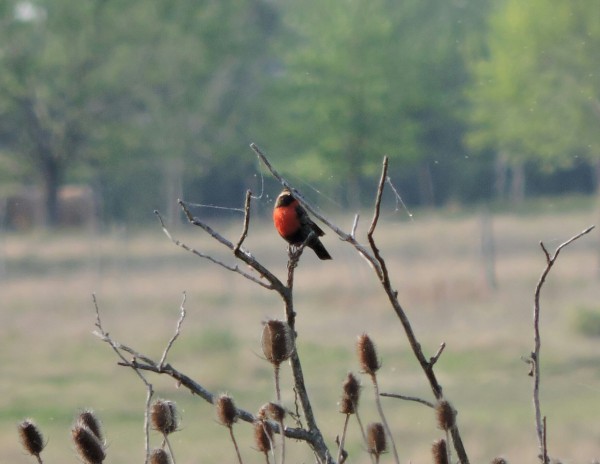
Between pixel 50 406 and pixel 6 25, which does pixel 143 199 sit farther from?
pixel 50 406

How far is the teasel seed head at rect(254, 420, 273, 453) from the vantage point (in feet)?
4.04

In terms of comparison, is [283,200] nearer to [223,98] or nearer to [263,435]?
[263,435]

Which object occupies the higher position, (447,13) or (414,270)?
(447,13)

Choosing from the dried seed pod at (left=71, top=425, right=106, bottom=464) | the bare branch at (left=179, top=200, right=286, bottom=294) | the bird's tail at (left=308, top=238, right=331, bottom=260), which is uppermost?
the bird's tail at (left=308, top=238, right=331, bottom=260)

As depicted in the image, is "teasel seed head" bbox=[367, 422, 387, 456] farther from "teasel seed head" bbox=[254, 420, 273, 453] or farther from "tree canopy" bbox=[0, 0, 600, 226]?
"tree canopy" bbox=[0, 0, 600, 226]

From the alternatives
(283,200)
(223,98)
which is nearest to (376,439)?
(283,200)

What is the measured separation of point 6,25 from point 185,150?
5.49 meters

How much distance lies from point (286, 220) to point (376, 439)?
2.48ft

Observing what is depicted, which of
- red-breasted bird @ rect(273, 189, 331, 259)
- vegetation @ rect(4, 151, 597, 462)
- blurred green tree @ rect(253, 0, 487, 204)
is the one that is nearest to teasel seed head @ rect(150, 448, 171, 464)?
red-breasted bird @ rect(273, 189, 331, 259)

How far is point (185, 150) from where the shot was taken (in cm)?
3127

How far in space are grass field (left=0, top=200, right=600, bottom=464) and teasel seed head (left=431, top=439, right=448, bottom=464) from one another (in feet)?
13.8

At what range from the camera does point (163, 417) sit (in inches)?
49.6

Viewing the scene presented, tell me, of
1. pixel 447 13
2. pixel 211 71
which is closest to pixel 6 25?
pixel 211 71

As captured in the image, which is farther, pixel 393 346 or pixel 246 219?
pixel 393 346
